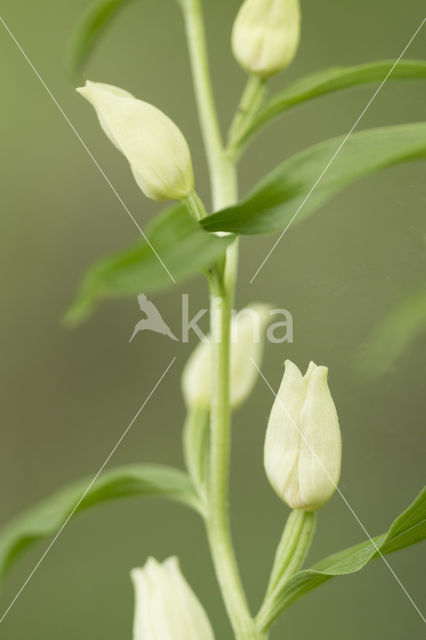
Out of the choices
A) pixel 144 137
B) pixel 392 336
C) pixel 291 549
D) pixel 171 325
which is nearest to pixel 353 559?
pixel 291 549

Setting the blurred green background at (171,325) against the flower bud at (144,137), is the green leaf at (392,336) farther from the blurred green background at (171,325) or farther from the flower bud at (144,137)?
the flower bud at (144,137)

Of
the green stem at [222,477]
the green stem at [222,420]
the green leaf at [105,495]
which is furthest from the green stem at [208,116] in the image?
the green leaf at [105,495]

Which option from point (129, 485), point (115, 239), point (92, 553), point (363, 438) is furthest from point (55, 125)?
point (363, 438)

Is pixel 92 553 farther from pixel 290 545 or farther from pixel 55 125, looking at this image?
pixel 290 545

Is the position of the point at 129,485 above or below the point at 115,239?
below

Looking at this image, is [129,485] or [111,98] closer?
[111,98]

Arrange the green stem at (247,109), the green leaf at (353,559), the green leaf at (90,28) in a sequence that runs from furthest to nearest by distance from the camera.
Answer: the green leaf at (90,28)
the green stem at (247,109)
the green leaf at (353,559)
